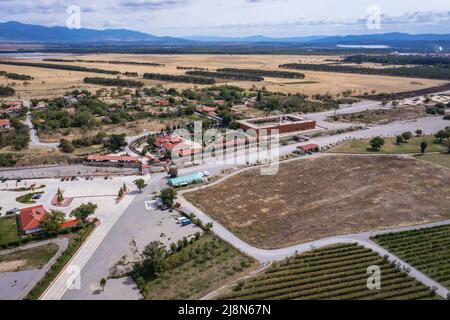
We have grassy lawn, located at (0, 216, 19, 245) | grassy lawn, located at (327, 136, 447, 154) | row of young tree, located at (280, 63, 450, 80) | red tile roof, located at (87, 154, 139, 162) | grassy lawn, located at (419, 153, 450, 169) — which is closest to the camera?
grassy lawn, located at (0, 216, 19, 245)

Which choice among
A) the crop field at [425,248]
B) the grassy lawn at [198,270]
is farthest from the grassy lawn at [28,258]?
the crop field at [425,248]

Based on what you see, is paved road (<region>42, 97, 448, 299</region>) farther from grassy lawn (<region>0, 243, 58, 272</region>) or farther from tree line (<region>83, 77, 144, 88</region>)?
tree line (<region>83, 77, 144, 88</region>)

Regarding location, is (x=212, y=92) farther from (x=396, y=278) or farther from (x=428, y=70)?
(x=428, y=70)

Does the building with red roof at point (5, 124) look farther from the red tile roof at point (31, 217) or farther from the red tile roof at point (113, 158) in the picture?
the red tile roof at point (31, 217)

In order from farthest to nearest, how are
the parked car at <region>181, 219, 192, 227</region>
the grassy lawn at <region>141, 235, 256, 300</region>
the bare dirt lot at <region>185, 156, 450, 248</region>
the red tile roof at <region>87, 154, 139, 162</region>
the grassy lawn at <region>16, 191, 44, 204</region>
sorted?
1. the red tile roof at <region>87, 154, 139, 162</region>
2. the grassy lawn at <region>16, 191, 44, 204</region>
3. the parked car at <region>181, 219, 192, 227</region>
4. the bare dirt lot at <region>185, 156, 450, 248</region>
5. the grassy lawn at <region>141, 235, 256, 300</region>

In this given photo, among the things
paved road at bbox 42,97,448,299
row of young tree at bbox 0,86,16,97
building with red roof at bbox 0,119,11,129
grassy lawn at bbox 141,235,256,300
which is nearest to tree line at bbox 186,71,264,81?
row of young tree at bbox 0,86,16,97

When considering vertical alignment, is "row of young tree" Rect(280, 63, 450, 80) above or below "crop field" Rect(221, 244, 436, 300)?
above
